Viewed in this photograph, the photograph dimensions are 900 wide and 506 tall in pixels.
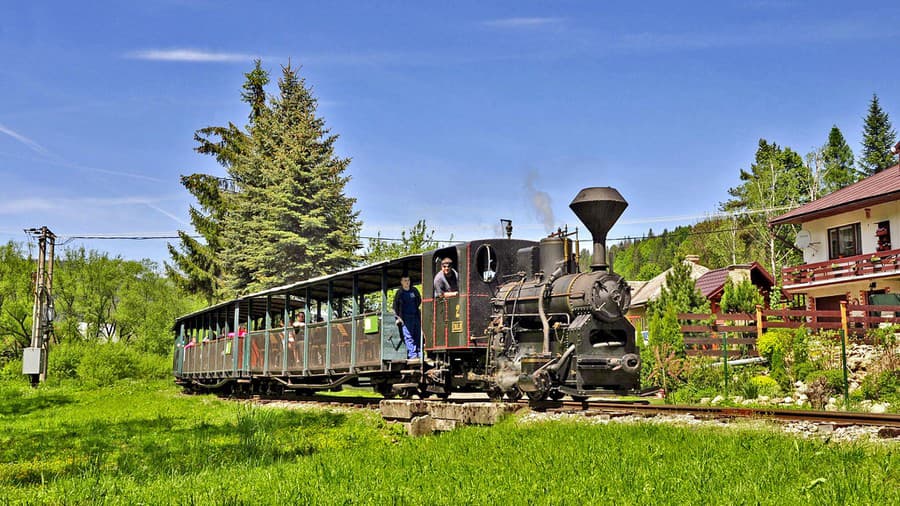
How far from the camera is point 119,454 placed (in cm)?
1163

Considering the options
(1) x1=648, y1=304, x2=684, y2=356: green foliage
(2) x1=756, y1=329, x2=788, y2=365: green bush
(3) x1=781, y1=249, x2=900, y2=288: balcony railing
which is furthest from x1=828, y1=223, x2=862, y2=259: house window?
(2) x1=756, y1=329, x2=788, y2=365: green bush

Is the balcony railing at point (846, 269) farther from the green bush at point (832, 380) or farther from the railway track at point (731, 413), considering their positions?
the railway track at point (731, 413)

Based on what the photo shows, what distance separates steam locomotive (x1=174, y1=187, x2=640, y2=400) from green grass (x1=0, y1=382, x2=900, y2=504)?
7.06 feet

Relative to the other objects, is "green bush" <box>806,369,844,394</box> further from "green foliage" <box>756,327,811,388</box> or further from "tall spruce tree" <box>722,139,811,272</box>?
"tall spruce tree" <box>722,139,811,272</box>

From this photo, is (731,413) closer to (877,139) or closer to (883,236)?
(883,236)

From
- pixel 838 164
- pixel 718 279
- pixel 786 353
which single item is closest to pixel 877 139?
pixel 838 164

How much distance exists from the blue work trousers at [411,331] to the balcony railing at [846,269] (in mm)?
22663

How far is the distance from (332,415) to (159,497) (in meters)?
8.15

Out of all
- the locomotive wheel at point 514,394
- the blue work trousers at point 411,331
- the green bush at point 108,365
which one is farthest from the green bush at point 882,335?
the green bush at point 108,365

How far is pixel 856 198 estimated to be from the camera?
33.9m

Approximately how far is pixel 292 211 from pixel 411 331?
20441mm

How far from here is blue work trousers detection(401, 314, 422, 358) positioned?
17.8 m

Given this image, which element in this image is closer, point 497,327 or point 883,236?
point 497,327

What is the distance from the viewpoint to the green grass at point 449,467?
6.85 meters
